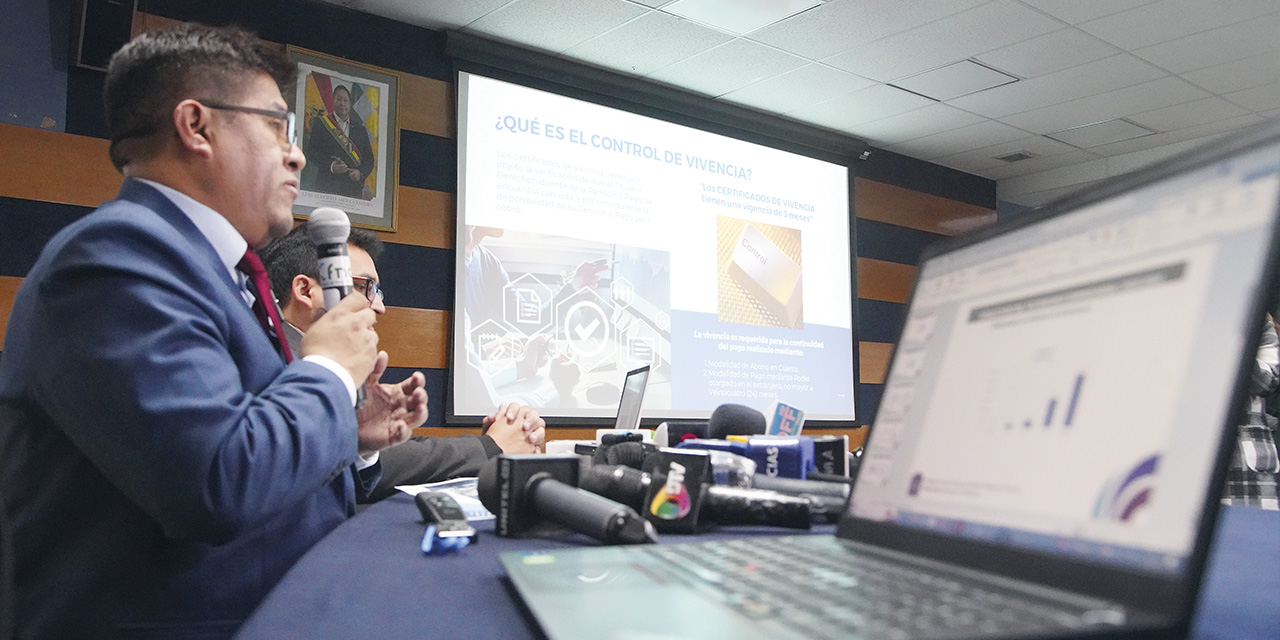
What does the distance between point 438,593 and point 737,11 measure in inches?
135

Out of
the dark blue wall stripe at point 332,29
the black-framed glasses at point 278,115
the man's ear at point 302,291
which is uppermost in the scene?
the dark blue wall stripe at point 332,29

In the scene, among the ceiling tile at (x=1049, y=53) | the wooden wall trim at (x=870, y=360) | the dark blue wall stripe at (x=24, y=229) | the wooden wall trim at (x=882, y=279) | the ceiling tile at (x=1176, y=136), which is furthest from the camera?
the wooden wall trim at (x=882, y=279)

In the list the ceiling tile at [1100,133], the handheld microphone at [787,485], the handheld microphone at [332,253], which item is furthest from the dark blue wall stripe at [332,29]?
the ceiling tile at [1100,133]

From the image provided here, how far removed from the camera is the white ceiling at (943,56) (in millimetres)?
3541

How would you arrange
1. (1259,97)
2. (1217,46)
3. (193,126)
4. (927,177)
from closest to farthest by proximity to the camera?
(193,126) → (1217,46) → (1259,97) → (927,177)

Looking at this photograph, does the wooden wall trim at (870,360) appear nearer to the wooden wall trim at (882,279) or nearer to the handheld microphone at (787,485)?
the wooden wall trim at (882,279)

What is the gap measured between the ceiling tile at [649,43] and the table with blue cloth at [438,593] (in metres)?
3.23

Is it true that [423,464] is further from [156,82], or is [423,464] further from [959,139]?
[959,139]

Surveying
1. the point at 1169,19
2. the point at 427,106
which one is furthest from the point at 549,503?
the point at 1169,19

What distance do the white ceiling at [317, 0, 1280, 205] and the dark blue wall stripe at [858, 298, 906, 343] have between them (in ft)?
3.66

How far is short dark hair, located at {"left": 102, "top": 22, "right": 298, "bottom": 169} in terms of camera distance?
1173 mm

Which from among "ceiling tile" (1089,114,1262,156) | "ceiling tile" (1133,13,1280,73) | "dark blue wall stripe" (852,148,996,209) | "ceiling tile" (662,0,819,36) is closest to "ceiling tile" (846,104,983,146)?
"dark blue wall stripe" (852,148,996,209)

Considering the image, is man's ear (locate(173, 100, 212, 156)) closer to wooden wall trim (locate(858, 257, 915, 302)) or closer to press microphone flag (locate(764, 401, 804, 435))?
press microphone flag (locate(764, 401, 804, 435))

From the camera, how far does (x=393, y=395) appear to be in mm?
1559
